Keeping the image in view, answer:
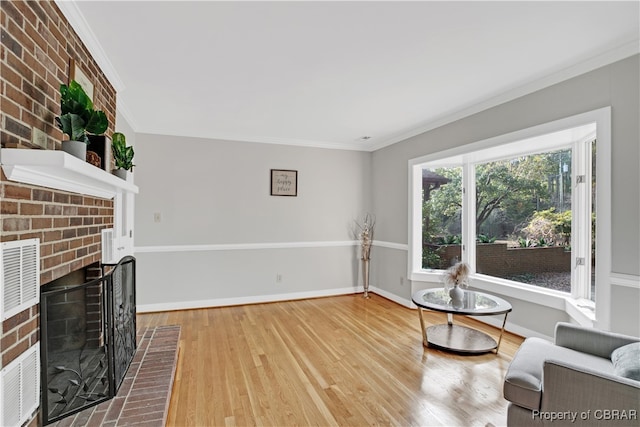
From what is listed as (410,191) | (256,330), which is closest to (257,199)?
(256,330)

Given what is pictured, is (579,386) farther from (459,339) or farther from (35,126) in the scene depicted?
(35,126)

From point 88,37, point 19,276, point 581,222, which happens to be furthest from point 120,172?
point 581,222

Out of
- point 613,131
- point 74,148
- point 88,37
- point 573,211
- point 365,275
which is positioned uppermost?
point 88,37

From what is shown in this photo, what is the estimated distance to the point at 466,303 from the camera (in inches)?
117

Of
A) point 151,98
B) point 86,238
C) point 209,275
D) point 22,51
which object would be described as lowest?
point 209,275

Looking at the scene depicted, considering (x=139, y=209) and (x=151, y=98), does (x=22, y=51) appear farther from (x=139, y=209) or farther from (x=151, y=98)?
(x=139, y=209)

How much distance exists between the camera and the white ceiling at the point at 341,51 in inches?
71.4

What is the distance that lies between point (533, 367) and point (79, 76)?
318 centimetres

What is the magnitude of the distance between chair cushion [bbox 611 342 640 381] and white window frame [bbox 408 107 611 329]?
638 mm

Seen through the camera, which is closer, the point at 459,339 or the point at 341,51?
the point at 341,51

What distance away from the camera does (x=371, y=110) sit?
11.6 ft

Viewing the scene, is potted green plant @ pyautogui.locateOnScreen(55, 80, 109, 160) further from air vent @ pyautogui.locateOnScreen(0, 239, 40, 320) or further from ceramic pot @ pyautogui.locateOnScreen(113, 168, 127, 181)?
ceramic pot @ pyautogui.locateOnScreen(113, 168, 127, 181)

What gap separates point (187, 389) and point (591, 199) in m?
3.72

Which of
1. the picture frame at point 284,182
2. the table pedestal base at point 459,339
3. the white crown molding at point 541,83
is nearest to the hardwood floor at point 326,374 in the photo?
the table pedestal base at point 459,339
